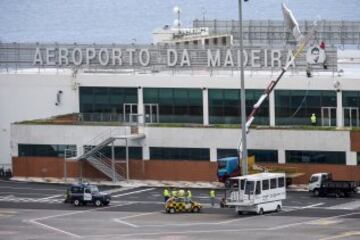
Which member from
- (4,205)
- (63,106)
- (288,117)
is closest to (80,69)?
(63,106)

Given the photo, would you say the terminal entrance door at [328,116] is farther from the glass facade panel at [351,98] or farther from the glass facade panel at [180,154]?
the glass facade panel at [180,154]

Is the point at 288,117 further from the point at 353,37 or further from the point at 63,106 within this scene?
the point at 353,37

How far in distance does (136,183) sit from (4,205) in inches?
634

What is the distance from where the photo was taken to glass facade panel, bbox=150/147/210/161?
307ft

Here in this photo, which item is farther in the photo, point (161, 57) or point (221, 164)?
point (161, 57)

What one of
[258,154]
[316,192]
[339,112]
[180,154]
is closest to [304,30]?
[339,112]

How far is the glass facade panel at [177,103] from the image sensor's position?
98625mm

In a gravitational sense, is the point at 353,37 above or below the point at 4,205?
above

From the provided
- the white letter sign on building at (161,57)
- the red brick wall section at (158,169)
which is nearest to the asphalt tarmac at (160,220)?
the red brick wall section at (158,169)

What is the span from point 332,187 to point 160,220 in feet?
53.6

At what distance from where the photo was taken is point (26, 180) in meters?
97.4

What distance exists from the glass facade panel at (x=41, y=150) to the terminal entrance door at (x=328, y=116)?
20.3m

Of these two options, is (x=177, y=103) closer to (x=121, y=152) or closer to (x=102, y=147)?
(x=121, y=152)

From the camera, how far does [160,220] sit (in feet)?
229
